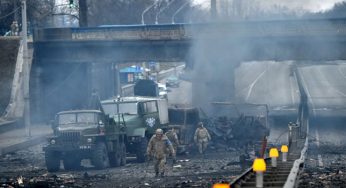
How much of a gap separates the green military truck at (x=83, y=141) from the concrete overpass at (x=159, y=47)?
831 inches

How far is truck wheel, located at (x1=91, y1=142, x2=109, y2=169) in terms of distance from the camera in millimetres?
27234

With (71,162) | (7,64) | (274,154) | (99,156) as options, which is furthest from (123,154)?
(7,64)

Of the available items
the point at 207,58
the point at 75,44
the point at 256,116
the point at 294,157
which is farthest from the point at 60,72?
the point at 294,157

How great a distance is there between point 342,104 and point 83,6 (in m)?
21.5

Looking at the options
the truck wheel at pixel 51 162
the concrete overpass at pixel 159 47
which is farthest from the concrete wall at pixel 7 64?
the truck wheel at pixel 51 162

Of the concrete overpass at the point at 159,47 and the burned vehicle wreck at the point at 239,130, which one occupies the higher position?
the concrete overpass at the point at 159,47

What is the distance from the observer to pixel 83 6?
5872 centimetres

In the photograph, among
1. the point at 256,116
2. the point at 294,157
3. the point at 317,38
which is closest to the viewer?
the point at 294,157

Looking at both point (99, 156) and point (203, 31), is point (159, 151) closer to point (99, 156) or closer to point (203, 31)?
point (99, 156)

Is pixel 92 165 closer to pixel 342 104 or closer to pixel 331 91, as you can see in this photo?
pixel 342 104

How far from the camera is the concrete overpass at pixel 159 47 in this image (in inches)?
1876

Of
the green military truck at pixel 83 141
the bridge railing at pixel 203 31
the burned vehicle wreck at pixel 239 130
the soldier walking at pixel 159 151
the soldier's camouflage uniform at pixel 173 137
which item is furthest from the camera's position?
the bridge railing at pixel 203 31

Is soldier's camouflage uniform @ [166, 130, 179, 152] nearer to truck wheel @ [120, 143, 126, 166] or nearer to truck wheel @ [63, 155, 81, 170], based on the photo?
truck wheel @ [120, 143, 126, 166]

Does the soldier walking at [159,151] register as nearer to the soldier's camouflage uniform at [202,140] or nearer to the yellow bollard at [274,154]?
the soldier's camouflage uniform at [202,140]
